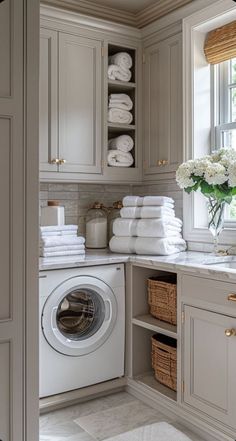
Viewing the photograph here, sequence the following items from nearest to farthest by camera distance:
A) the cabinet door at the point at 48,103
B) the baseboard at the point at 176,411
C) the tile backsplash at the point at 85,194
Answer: the baseboard at the point at 176,411 < the cabinet door at the point at 48,103 < the tile backsplash at the point at 85,194

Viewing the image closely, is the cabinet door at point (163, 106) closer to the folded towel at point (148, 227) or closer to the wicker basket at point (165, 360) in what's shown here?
the folded towel at point (148, 227)

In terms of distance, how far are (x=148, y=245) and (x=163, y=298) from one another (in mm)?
363

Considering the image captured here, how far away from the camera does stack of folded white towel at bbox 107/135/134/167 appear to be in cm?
328

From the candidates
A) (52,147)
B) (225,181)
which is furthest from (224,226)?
(52,147)

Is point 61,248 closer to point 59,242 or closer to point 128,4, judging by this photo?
point 59,242

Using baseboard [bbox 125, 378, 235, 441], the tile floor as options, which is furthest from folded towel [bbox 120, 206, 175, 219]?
the tile floor

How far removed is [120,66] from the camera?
130 inches

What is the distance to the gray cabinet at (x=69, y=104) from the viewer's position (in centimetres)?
297

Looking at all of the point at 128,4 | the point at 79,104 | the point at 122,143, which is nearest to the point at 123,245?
the point at 122,143

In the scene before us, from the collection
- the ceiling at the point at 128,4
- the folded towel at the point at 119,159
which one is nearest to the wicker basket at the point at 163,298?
the folded towel at the point at 119,159

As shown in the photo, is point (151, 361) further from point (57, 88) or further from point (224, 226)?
point (57, 88)

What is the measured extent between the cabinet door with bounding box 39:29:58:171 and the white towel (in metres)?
0.47

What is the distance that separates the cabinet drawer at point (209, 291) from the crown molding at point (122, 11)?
77.7 inches

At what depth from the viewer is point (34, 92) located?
1.62 metres
